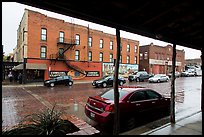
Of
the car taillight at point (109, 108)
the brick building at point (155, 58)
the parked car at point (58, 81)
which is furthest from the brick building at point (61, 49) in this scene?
the car taillight at point (109, 108)

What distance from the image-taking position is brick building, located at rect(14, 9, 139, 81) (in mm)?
25859

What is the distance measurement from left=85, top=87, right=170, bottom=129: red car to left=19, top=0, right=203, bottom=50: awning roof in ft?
8.36

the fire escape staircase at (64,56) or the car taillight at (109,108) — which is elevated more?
the fire escape staircase at (64,56)

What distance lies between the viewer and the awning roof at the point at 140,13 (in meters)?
3.21

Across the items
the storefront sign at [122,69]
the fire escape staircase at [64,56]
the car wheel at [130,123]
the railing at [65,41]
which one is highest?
the railing at [65,41]

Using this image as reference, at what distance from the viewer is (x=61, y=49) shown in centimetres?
2909

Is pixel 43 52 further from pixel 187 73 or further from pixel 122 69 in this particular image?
pixel 187 73

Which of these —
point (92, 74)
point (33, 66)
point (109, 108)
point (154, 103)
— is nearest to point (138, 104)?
point (154, 103)

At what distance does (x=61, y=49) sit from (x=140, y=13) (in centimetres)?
2652

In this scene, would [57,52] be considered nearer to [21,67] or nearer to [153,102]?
[21,67]

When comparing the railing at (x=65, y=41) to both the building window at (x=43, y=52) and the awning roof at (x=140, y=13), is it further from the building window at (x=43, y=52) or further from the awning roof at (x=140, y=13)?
the awning roof at (x=140, y=13)

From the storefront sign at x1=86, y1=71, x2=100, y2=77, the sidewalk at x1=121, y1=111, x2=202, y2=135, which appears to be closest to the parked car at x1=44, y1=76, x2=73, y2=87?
the storefront sign at x1=86, y1=71, x2=100, y2=77

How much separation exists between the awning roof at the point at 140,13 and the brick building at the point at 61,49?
22.9 metres

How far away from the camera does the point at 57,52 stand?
1121 inches
